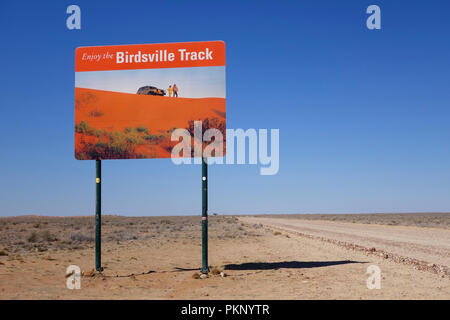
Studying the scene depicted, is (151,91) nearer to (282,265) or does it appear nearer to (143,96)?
(143,96)

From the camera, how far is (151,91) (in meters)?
14.7

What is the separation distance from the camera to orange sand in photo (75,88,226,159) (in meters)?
14.4

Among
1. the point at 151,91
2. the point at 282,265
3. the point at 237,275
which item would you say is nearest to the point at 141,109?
the point at 151,91

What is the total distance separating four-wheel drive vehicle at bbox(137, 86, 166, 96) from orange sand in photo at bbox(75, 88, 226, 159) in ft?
0.39

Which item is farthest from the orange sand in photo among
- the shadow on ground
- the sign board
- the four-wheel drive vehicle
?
the shadow on ground

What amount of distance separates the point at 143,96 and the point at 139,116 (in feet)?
2.17

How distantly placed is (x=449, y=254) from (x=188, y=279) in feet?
40.9

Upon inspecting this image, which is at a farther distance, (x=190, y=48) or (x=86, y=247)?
(x=86, y=247)

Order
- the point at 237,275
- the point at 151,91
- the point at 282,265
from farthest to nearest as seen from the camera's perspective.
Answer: the point at 282,265
the point at 151,91
the point at 237,275

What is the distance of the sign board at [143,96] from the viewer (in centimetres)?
1444

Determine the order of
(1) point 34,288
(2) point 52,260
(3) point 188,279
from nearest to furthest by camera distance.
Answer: (1) point 34,288 < (3) point 188,279 < (2) point 52,260

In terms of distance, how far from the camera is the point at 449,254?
1986 centimetres
